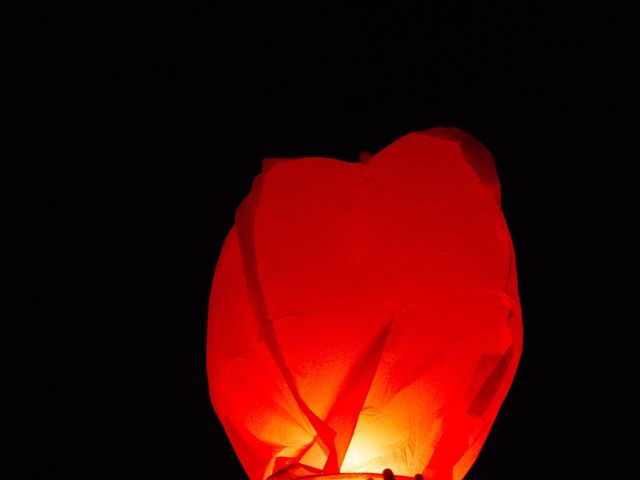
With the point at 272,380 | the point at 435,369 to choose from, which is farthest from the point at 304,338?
the point at 435,369

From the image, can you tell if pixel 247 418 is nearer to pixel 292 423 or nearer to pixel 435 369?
pixel 292 423

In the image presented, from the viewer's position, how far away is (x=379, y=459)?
1428 mm

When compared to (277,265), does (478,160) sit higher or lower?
higher

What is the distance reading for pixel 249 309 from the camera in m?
1.53

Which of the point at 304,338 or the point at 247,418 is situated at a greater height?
the point at 304,338

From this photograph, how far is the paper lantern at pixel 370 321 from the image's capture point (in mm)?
1431

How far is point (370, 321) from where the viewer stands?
1.45 metres

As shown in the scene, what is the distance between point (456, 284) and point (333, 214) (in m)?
0.22

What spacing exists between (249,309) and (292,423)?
0.63 ft

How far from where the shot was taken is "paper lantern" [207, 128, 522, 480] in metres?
1.43

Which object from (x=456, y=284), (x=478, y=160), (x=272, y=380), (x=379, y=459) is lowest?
(x=379, y=459)

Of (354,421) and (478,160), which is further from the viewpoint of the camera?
(478,160)

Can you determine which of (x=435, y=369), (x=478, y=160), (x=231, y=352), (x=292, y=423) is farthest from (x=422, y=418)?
(x=478, y=160)

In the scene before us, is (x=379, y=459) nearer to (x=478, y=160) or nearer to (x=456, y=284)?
(x=456, y=284)
